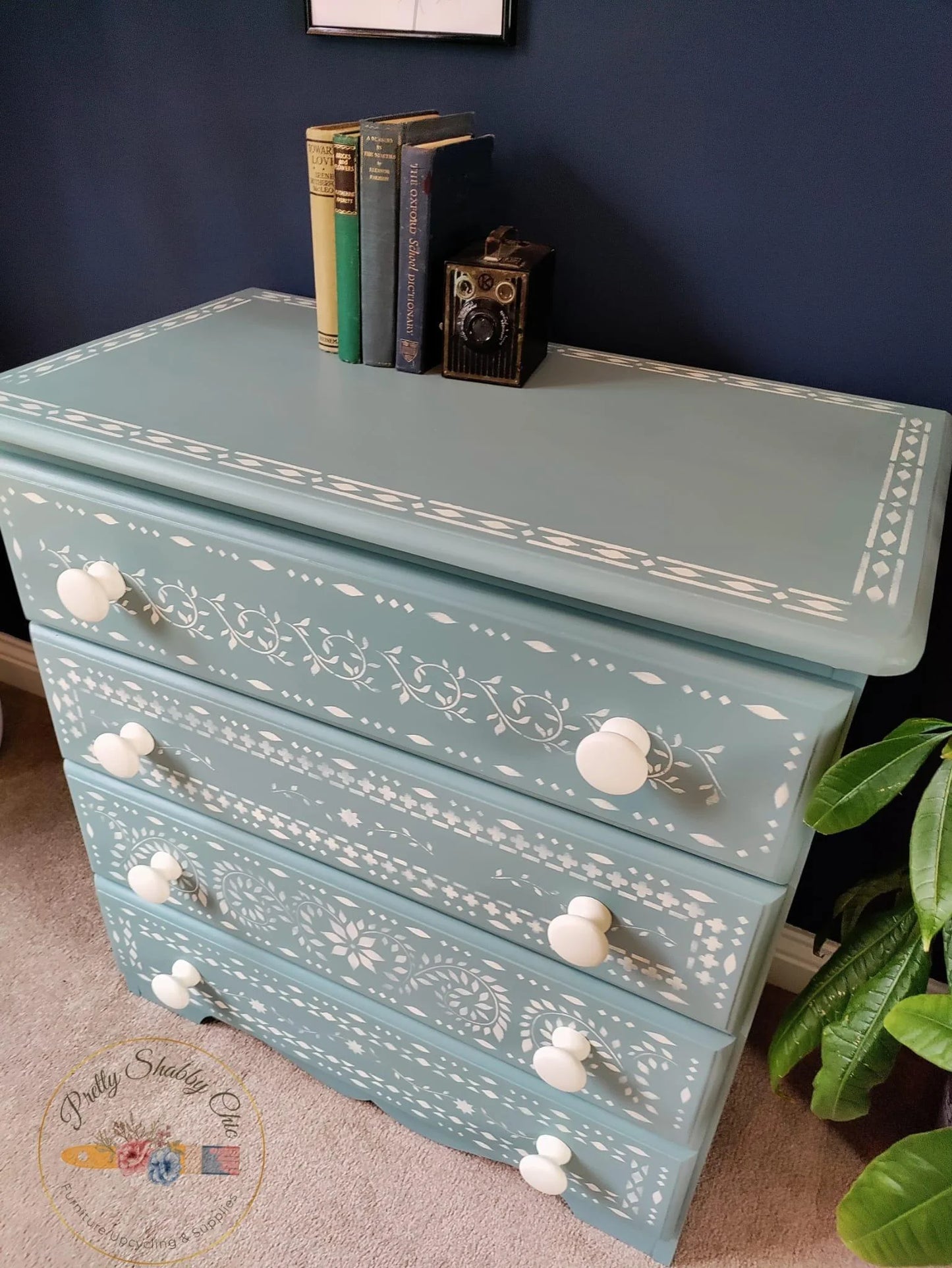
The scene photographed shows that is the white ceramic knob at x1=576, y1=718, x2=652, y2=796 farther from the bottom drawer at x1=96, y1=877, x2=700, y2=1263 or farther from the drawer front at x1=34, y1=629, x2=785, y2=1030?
the bottom drawer at x1=96, y1=877, x2=700, y2=1263

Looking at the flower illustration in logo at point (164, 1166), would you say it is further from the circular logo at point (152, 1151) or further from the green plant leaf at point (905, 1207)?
the green plant leaf at point (905, 1207)

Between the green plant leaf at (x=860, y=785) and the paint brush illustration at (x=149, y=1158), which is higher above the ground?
the green plant leaf at (x=860, y=785)

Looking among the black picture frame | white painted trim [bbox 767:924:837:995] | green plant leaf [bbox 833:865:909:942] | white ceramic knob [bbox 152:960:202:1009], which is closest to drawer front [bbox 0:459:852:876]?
green plant leaf [bbox 833:865:909:942]

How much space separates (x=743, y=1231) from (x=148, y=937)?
0.86 m

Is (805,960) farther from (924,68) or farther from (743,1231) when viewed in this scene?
(924,68)

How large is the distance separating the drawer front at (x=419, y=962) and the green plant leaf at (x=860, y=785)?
315 millimetres

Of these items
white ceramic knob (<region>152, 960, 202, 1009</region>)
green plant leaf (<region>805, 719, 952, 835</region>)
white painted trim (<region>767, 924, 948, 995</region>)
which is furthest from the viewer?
white painted trim (<region>767, 924, 948, 995</region>)

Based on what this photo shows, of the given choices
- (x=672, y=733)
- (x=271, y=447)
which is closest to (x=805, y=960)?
(x=672, y=733)

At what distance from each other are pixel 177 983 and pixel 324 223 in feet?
3.27

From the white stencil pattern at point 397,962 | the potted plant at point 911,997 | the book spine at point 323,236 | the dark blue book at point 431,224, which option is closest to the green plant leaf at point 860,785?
the potted plant at point 911,997

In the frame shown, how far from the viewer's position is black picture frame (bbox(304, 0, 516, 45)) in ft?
3.21

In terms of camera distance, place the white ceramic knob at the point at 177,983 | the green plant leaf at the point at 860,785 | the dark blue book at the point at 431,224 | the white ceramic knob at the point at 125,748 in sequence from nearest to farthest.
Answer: the green plant leaf at the point at 860,785 → the dark blue book at the point at 431,224 → the white ceramic knob at the point at 125,748 → the white ceramic knob at the point at 177,983

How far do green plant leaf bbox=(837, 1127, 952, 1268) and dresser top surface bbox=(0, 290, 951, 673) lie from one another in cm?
40

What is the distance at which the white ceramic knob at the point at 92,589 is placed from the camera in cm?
84
